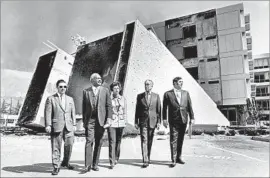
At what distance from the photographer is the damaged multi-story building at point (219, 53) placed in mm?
23031

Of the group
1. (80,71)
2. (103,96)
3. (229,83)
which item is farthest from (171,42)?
(103,96)

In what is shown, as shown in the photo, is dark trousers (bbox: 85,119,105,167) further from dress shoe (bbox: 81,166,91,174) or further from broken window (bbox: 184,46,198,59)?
broken window (bbox: 184,46,198,59)

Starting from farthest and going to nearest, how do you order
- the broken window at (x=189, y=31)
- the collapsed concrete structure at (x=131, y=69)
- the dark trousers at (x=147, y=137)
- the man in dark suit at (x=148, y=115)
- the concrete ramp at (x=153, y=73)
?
the broken window at (x=189, y=31) → the collapsed concrete structure at (x=131, y=69) → the concrete ramp at (x=153, y=73) → the man in dark suit at (x=148, y=115) → the dark trousers at (x=147, y=137)

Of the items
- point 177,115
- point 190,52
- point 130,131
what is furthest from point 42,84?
point 190,52

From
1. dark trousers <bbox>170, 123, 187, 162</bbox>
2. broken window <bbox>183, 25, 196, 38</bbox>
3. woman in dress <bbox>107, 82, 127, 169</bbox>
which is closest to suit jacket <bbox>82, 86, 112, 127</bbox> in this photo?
woman in dress <bbox>107, 82, 127, 169</bbox>

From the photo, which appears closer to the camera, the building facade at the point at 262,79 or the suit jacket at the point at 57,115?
the suit jacket at the point at 57,115

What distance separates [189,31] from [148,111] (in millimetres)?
23273

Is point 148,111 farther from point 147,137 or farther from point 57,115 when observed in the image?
point 57,115

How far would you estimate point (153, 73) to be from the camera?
10.5 metres

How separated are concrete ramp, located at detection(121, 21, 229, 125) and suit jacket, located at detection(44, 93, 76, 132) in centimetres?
465

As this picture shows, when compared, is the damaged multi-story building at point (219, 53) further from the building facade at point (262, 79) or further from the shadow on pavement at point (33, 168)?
the shadow on pavement at point (33, 168)

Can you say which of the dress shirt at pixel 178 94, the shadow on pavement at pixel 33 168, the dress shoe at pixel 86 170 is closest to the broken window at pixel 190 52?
the dress shirt at pixel 178 94

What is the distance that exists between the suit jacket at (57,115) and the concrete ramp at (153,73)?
4654 millimetres

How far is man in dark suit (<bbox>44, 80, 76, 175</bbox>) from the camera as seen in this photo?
3.85 meters
